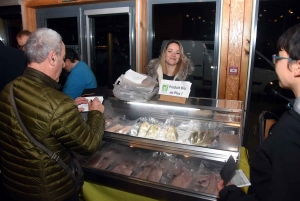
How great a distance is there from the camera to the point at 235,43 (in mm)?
3514

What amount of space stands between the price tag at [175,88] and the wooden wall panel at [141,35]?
1.90m

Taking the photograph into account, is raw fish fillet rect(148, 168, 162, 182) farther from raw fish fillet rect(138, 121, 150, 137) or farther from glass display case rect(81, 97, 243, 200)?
raw fish fillet rect(138, 121, 150, 137)

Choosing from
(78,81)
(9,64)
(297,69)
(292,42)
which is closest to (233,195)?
(297,69)

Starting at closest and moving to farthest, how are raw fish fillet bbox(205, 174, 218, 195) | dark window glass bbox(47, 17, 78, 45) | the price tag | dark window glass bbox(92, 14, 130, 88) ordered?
raw fish fillet bbox(205, 174, 218, 195)
the price tag
dark window glass bbox(92, 14, 130, 88)
dark window glass bbox(47, 17, 78, 45)

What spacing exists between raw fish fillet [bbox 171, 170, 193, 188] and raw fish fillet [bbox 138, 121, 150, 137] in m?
0.48

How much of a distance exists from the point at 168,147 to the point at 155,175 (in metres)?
0.33

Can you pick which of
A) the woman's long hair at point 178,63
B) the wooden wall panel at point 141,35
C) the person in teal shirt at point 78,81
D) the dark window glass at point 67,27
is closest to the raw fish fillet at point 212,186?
the woman's long hair at point 178,63

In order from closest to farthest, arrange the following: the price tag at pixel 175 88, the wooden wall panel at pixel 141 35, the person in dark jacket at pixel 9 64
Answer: the price tag at pixel 175 88, the person in dark jacket at pixel 9 64, the wooden wall panel at pixel 141 35

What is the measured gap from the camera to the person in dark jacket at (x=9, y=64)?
2.94 m

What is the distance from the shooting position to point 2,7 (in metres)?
5.38

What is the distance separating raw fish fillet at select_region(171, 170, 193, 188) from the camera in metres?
1.83

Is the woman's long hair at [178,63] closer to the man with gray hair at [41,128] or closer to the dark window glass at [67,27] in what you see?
the man with gray hair at [41,128]

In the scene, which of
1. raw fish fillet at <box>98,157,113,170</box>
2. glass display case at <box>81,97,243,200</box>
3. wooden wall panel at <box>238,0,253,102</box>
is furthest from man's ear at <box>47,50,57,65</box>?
wooden wall panel at <box>238,0,253,102</box>

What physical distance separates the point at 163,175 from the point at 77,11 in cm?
403
